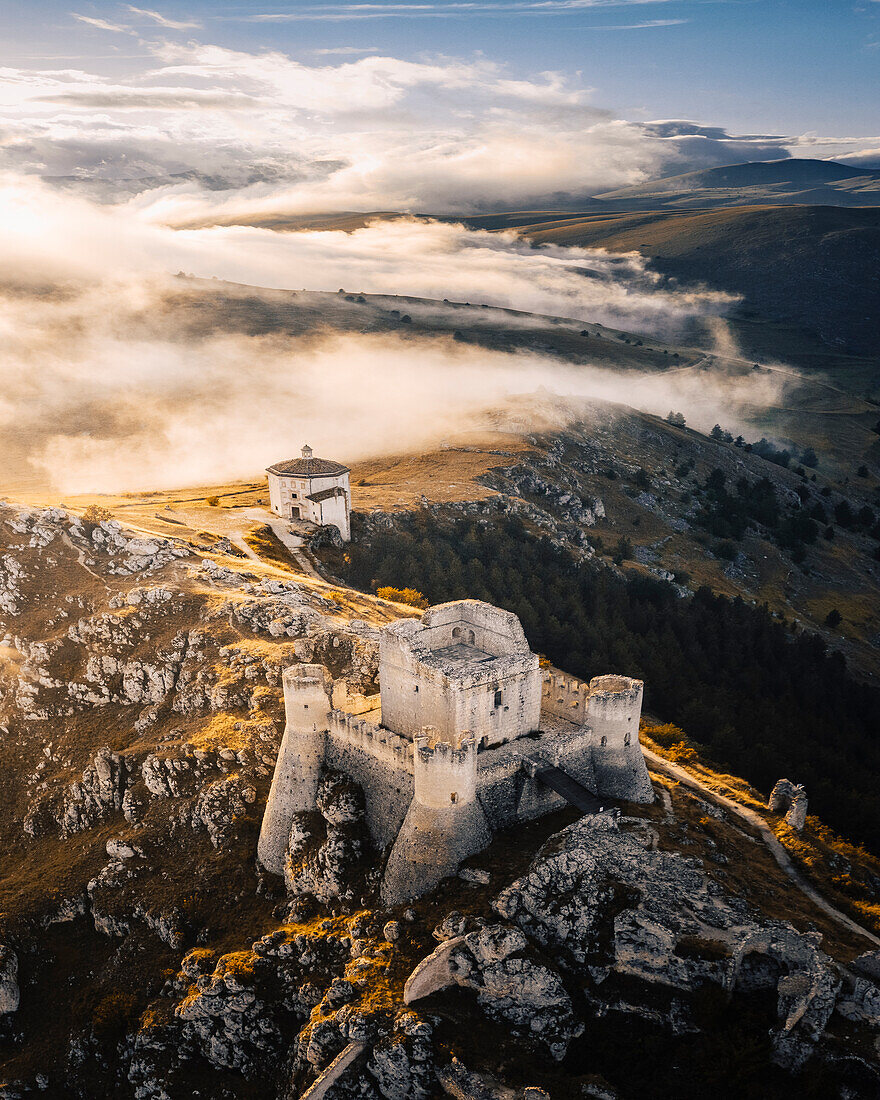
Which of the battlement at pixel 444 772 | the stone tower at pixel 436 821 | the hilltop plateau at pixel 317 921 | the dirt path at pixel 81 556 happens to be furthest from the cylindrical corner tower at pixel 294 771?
the dirt path at pixel 81 556

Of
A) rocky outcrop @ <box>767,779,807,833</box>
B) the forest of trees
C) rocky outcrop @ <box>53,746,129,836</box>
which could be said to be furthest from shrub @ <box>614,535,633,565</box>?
rocky outcrop @ <box>53,746,129,836</box>

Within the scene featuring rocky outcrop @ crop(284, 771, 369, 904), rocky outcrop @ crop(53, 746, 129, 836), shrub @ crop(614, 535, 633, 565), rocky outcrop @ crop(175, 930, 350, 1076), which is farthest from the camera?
shrub @ crop(614, 535, 633, 565)


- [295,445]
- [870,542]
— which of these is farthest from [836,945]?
[870,542]

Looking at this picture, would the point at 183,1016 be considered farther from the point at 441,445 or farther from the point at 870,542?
the point at 870,542

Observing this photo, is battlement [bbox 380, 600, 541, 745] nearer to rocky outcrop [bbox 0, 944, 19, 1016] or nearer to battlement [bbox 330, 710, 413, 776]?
battlement [bbox 330, 710, 413, 776]

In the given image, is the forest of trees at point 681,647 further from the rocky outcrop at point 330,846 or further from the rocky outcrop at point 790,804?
the rocky outcrop at point 330,846

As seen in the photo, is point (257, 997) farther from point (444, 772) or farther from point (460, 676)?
point (460, 676)
